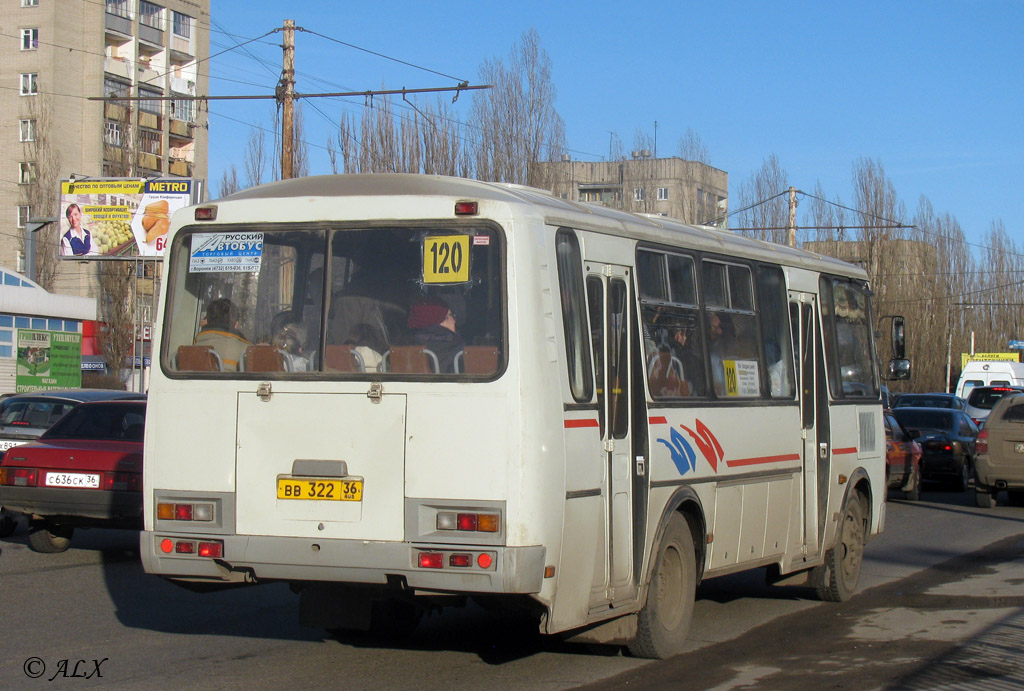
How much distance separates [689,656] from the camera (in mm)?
8055

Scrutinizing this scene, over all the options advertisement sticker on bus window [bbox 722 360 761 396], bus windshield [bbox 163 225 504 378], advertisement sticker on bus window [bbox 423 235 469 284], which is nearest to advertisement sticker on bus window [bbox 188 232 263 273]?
bus windshield [bbox 163 225 504 378]

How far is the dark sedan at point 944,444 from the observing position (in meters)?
24.4

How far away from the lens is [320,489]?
6512 mm

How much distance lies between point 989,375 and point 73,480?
37569 mm

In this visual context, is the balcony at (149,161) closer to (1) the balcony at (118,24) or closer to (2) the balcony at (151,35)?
(2) the balcony at (151,35)

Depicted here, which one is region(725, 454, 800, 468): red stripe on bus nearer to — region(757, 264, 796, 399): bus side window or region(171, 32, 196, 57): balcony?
region(757, 264, 796, 399): bus side window

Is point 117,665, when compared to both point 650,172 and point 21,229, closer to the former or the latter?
point 650,172

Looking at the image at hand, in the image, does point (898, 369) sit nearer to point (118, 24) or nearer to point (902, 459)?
point (902, 459)

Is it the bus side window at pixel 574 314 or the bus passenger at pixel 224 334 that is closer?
the bus side window at pixel 574 314

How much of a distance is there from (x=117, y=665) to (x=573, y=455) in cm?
313

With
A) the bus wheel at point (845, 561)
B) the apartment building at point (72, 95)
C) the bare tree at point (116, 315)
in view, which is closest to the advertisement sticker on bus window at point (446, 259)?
the bus wheel at point (845, 561)

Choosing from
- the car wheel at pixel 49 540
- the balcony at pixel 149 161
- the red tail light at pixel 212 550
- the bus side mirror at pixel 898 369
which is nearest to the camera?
the red tail light at pixel 212 550

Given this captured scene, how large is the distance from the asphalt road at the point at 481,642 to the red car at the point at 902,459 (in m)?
8.65

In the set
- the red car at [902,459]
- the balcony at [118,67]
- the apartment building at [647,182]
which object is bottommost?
the red car at [902,459]
